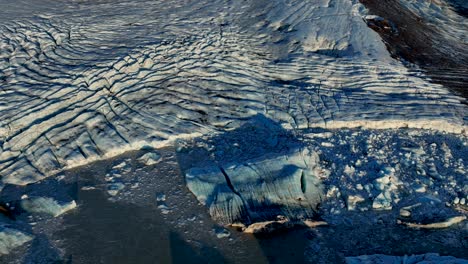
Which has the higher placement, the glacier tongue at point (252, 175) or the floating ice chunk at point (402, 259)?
the glacier tongue at point (252, 175)

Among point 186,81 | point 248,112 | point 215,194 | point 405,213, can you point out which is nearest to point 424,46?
point 248,112

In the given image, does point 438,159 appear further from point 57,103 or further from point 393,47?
Answer: point 57,103

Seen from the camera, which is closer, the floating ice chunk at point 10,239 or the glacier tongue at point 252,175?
the floating ice chunk at point 10,239

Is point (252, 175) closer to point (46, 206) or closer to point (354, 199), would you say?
point (354, 199)

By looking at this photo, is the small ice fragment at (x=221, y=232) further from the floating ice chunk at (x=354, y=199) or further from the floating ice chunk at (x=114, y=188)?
the floating ice chunk at (x=354, y=199)

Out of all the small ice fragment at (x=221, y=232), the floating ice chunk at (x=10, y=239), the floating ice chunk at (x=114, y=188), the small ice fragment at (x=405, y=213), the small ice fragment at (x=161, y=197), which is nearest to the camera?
the floating ice chunk at (x=10, y=239)

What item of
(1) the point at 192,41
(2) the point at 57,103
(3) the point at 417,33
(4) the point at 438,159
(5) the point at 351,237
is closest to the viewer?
(5) the point at 351,237

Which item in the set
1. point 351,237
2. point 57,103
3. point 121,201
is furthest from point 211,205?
point 57,103

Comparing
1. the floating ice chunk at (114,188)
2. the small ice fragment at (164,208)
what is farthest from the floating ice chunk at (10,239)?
the small ice fragment at (164,208)
